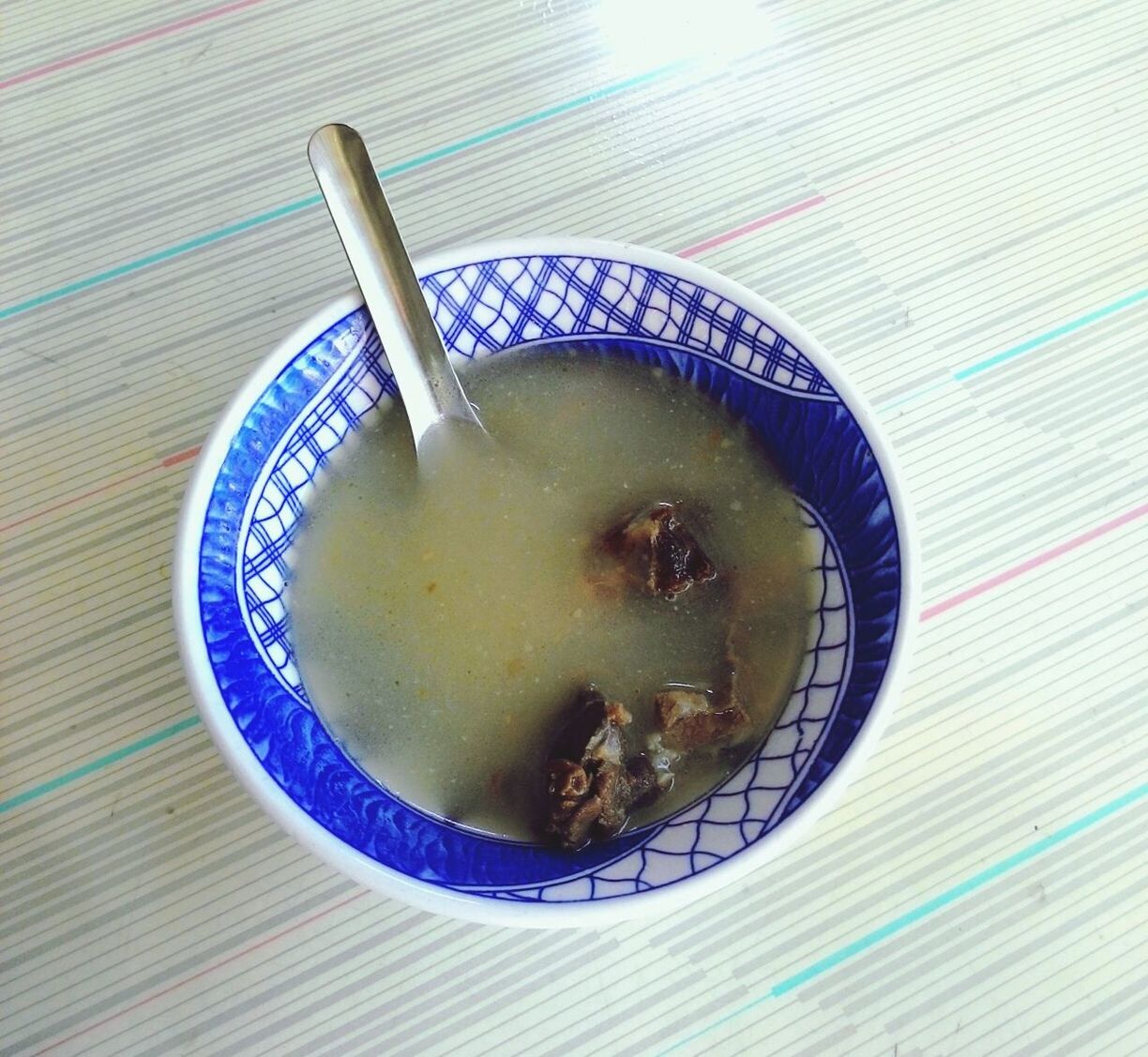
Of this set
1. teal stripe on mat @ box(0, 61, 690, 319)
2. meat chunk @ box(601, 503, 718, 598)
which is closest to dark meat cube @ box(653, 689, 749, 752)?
meat chunk @ box(601, 503, 718, 598)

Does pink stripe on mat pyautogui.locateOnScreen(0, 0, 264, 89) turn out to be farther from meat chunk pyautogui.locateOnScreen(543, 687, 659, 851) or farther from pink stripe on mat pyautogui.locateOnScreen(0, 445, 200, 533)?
meat chunk pyautogui.locateOnScreen(543, 687, 659, 851)

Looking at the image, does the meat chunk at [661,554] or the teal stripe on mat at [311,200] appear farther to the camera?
the teal stripe on mat at [311,200]

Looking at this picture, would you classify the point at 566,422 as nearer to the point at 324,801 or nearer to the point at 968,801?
the point at 324,801

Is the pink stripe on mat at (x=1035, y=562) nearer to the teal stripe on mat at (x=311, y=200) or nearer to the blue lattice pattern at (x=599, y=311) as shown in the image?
the blue lattice pattern at (x=599, y=311)

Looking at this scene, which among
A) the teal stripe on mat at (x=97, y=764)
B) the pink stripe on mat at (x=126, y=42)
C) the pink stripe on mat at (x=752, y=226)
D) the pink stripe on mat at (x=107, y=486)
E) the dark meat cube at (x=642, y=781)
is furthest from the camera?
the pink stripe on mat at (x=126, y=42)

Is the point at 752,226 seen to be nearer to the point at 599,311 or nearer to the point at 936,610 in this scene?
the point at 599,311

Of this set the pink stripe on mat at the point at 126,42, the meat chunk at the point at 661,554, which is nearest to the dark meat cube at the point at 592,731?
the meat chunk at the point at 661,554
